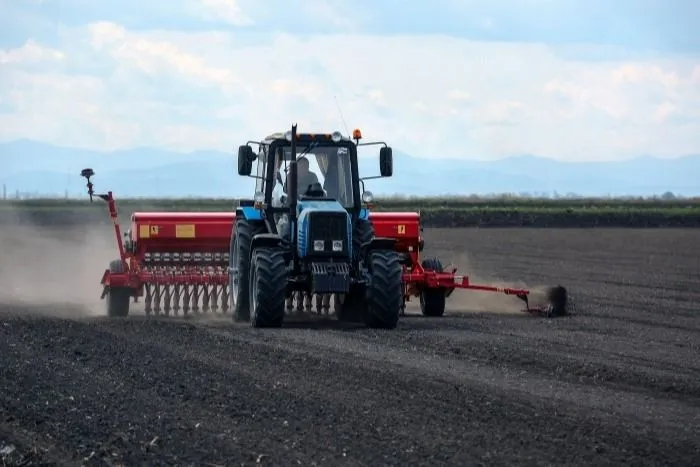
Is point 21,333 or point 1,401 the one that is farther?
point 21,333

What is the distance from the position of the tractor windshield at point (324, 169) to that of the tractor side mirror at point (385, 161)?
0.76 m

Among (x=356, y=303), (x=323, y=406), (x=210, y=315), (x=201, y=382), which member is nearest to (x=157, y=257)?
(x=210, y=315)

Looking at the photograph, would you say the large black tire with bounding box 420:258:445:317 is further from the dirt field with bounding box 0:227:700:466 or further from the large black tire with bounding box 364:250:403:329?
the large black tire with bounding box 364:250:403:329

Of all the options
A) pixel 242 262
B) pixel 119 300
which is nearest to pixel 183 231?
pixel 119 300

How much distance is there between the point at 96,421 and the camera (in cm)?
1001

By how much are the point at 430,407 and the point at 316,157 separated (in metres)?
7.75

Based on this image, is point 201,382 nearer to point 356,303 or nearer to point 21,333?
point 21,333

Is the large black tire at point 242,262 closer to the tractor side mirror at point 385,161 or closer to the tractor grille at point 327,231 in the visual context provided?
the tractor grille at point 327,231

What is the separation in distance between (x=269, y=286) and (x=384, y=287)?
138 cm

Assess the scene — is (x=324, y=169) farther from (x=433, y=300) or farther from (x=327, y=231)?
(x=433, y=300)

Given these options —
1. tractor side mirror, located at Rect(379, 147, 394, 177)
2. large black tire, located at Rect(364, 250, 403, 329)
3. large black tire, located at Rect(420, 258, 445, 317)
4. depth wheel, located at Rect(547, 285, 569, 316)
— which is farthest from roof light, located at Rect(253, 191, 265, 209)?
depth wheel, located at Rect(547, 285, 569, 316)

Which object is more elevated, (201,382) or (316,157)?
(316,157)

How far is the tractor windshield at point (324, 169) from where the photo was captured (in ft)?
58.0

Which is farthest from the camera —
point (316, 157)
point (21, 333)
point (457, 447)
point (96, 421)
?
point (316, 157)
